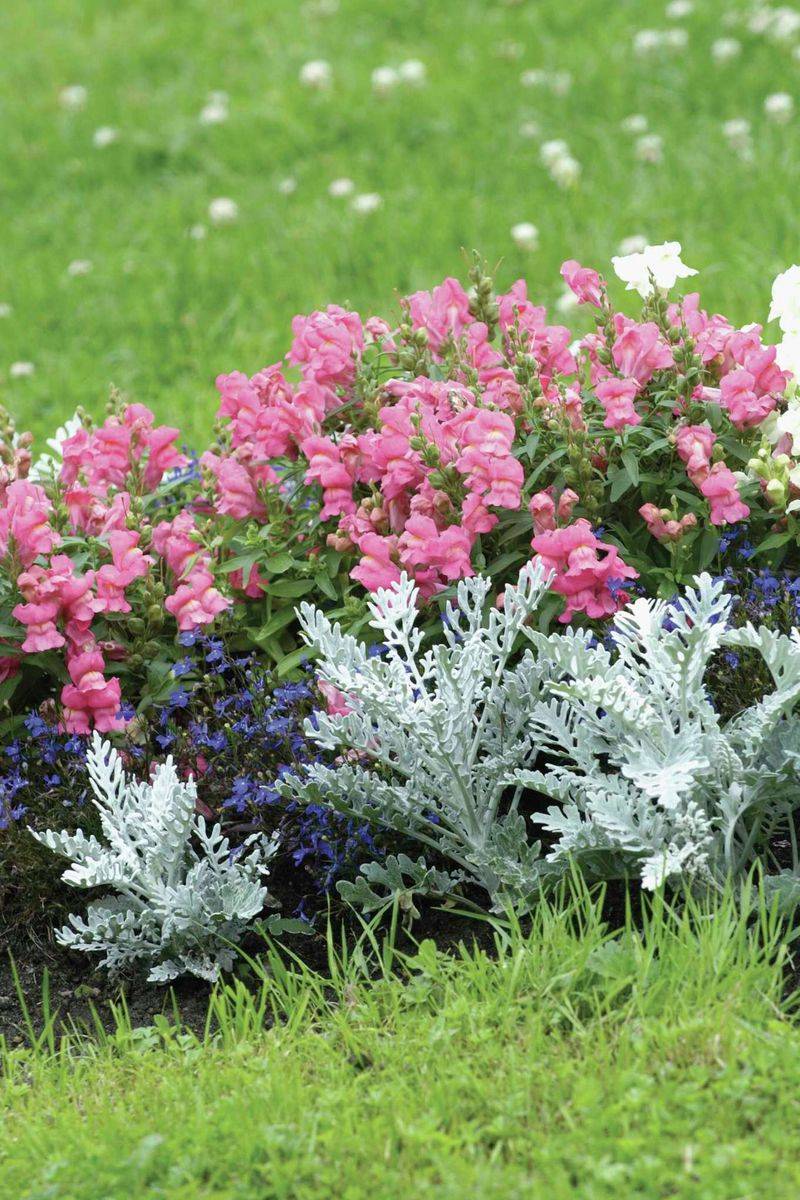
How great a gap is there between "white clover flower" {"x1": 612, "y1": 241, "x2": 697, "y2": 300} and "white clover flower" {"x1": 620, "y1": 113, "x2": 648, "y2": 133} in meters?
3.31

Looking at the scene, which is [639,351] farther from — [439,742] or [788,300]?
[439,742]

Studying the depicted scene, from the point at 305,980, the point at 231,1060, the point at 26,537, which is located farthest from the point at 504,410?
the point at 231,1060

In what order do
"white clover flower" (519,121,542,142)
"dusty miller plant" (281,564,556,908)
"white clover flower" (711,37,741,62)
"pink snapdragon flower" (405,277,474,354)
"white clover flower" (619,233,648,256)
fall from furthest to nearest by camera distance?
"white clover flower" (711,37,741,62) < "white clover flower" (519,121,542,142) < "white clover flower" (619,233,648,256) < "pink snapdragon flower" (405,277,474,354) < "dusty miller plant" (281,564,556,908)

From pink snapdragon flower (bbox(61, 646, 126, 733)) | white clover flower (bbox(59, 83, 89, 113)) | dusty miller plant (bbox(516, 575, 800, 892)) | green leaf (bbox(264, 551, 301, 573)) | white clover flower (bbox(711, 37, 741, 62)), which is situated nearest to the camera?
dusty miller plant (bbox(516, 575, 800, 892))

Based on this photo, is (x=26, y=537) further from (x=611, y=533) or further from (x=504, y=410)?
(x=611, y=533)

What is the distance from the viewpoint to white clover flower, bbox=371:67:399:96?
6.85 meters

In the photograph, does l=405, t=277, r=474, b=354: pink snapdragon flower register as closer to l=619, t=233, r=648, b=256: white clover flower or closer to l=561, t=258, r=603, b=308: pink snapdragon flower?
l=561, t=258, r=603, b=308: pink snapdragon flower

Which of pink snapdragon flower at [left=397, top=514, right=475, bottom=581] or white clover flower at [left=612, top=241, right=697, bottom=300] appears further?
white clover flower at [left=612, top=241, right=697, bottom=300]

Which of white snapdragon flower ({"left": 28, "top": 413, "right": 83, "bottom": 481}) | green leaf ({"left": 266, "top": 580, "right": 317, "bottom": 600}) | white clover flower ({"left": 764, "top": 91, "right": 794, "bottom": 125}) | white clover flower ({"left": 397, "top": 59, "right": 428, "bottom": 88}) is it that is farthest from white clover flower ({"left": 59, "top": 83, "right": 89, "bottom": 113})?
green leaf ({"left": 266, "top": 580, "right": 317, "bottom": 600})

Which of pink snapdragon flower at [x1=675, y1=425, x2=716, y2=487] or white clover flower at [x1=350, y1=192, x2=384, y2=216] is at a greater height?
white clover flower at [x1=350, y1=192, x2=384, y2=216]

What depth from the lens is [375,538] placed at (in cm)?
291

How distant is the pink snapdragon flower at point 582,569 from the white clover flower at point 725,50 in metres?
4.48

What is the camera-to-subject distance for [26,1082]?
251 centimetres

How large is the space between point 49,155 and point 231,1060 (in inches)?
232
